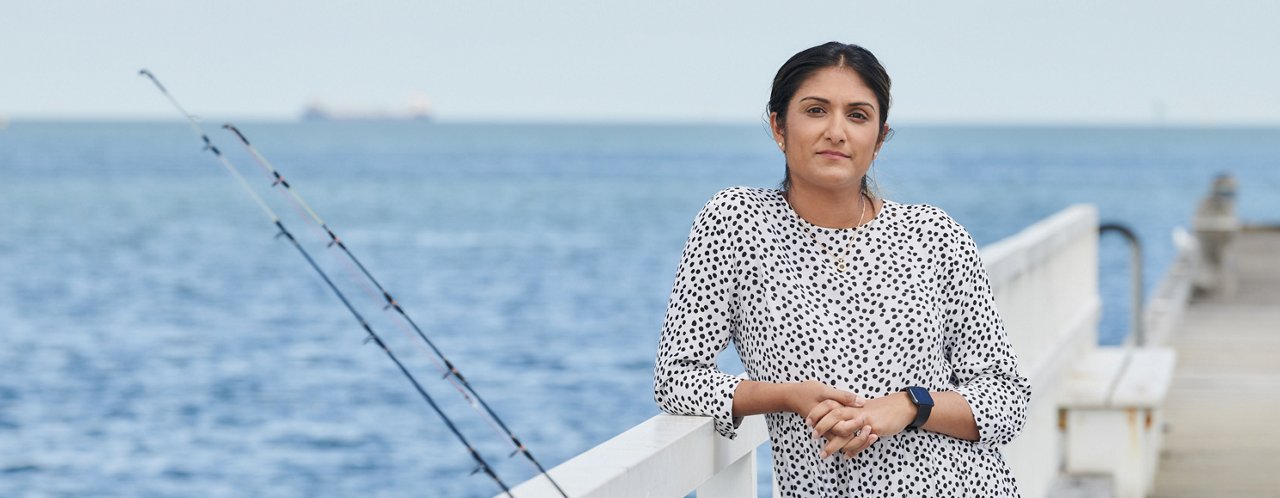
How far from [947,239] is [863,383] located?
268 mm

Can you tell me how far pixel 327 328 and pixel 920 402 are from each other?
28.4 meters

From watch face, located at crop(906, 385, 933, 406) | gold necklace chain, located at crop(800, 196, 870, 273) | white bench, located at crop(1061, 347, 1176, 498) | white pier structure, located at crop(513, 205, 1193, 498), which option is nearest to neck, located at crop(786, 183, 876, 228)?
gold necklace chain, located at crop(800, 196, 870, 273)

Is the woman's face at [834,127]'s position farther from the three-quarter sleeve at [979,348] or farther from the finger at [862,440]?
the finger at [862,440]

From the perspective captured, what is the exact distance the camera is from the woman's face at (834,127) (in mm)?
2648

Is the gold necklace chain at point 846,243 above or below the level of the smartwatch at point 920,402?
above

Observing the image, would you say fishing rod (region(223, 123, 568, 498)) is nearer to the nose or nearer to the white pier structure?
the nose

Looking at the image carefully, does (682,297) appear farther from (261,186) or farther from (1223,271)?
(261,186)

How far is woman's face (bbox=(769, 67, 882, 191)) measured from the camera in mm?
2648

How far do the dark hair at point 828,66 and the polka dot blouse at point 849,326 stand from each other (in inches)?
5.8

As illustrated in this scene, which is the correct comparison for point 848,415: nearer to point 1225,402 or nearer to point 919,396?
point 919,396

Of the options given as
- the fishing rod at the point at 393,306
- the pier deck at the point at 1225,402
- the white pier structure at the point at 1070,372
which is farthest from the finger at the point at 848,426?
the pier deck at the point at 1225,402

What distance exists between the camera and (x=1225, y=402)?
945 cm

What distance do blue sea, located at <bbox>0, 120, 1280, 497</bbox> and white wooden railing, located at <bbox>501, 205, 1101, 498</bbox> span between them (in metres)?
0.63

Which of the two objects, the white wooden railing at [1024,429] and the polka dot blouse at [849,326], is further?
the polka dot blouse at [849,326]
